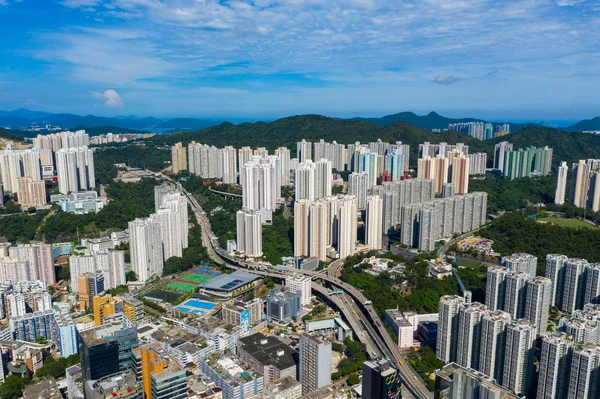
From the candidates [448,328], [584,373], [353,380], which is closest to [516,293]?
[448,328]

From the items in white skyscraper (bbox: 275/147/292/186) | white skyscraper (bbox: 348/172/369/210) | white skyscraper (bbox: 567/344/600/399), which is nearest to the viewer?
white skyscraper (bbox: 567/344/600/399)

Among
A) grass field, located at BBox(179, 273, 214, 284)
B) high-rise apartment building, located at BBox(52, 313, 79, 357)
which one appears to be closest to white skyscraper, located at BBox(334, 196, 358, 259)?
grass field, located at BBox(179, 273, 214, 284)

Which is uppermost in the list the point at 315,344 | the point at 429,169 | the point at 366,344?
the point at 429,169

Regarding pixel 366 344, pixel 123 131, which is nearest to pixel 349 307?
pixel 366 344

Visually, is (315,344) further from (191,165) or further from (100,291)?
(191,165)

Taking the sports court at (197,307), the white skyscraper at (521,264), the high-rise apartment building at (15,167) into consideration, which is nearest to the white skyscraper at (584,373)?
the white skyscraper at (521,264)

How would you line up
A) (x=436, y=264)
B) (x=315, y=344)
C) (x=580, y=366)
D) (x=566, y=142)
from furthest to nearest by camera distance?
(x=566, y=142)
(x=436, y=264)
(x=315, y=344)
(x=580, y=366)

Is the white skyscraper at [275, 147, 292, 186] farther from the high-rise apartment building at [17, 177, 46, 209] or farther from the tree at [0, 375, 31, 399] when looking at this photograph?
the tree at [0, 375, 31, 399]

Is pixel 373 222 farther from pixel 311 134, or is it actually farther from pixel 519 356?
pixel 311 134
